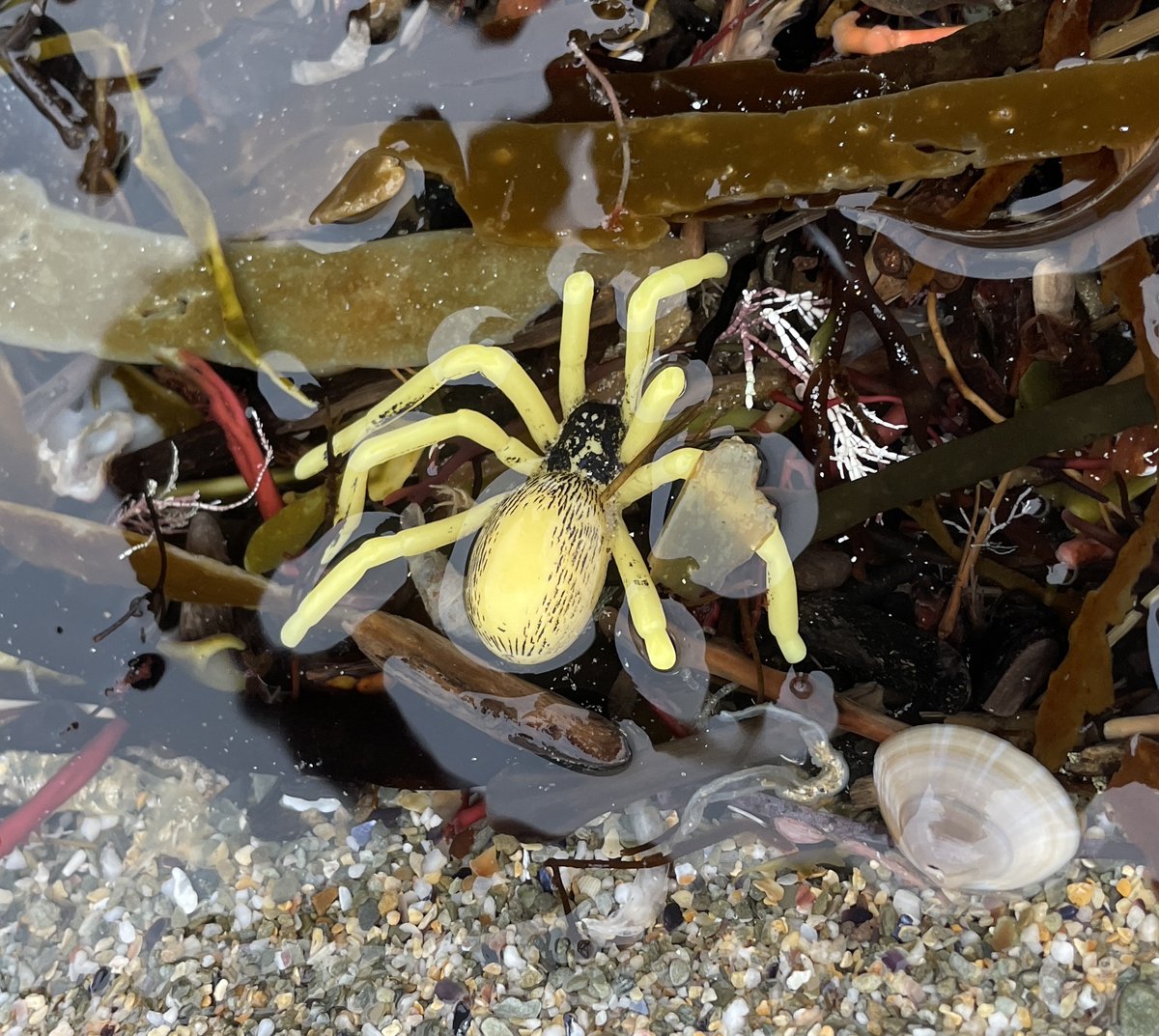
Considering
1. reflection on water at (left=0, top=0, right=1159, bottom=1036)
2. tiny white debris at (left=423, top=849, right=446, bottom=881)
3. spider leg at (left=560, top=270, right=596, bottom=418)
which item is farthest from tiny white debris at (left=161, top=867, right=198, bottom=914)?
spider leg at (left=560, top=270, right=596, bottom=418)

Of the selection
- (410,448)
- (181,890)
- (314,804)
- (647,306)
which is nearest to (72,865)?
(181,890)

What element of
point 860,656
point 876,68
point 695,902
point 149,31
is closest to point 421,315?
point 149,31

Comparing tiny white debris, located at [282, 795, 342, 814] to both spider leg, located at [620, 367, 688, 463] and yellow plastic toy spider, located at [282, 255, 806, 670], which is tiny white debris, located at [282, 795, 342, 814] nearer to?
yellow plastic toy spider, located at [282, 255, 806, 670]

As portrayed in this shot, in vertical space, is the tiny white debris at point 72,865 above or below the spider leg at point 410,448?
below

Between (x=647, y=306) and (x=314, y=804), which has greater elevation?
(x=647, y=306)

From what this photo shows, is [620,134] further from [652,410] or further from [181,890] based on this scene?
[181,890]

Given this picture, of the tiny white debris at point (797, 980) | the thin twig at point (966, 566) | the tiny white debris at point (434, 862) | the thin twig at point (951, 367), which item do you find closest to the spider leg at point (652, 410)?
the thin twig at point (951, 367)

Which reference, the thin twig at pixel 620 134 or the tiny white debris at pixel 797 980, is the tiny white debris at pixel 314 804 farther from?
the thin twig at pixel 620 134
